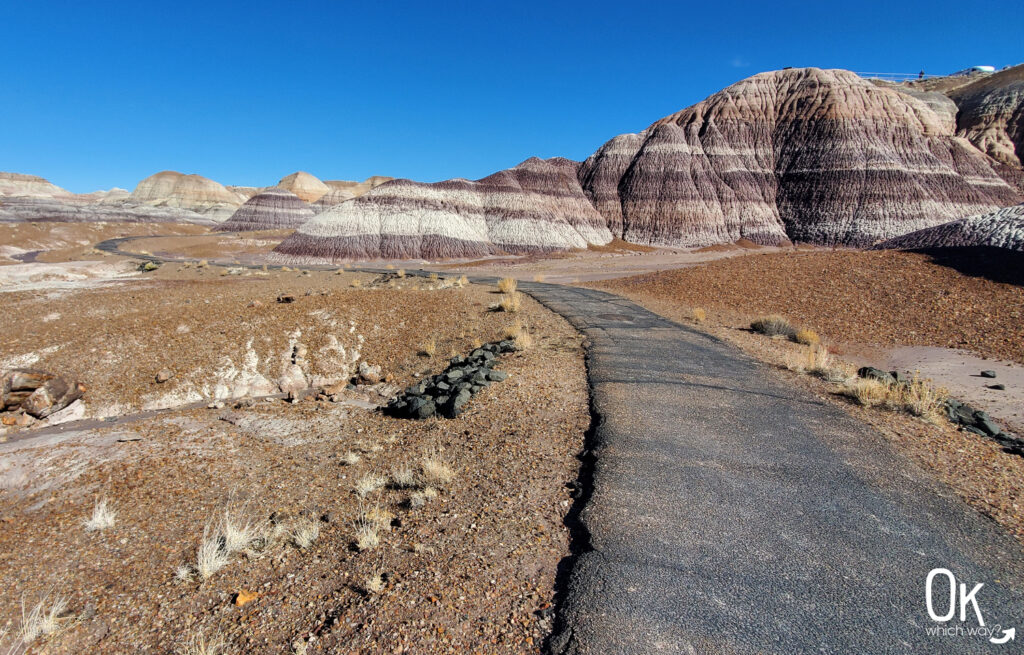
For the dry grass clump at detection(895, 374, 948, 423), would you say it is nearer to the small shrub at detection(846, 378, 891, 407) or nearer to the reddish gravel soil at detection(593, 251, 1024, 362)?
the small shrub at detection(846, 378, 891, 407)

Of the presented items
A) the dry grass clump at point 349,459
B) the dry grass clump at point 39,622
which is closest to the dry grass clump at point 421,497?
the dry grass clump at point 349,459

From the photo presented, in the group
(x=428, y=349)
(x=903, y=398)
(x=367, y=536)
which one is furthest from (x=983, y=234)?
(x=367, y=536)

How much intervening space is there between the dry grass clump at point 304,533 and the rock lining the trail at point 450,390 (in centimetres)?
334

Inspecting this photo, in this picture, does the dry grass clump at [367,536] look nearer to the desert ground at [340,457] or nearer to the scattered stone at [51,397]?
the desert ground at [340,457]

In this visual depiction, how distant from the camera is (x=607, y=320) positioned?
15.2 m

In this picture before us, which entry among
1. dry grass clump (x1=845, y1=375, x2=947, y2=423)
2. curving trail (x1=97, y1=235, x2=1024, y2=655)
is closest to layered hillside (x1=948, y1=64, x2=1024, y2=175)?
dry grass clump (x1=845, y1=375, x2=947, y2=423)

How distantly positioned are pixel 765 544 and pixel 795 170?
77.1 m

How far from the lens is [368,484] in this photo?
606cm

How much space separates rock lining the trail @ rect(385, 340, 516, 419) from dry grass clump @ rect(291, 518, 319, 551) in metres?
3.34

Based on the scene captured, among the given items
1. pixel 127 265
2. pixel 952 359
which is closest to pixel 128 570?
pixel 952 359

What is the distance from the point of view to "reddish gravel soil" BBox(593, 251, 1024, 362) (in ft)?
46.8

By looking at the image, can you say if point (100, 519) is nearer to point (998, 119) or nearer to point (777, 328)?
point (777, 328)

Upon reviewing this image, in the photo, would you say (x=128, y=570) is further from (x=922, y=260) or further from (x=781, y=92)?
(x=781, y=92)

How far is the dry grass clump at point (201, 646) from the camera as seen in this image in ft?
11.6
